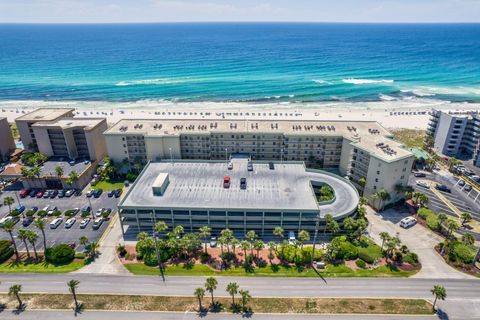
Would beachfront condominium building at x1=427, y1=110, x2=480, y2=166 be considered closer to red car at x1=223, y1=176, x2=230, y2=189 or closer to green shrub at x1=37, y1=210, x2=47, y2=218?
red car at x1=223, y1=176, x2=230, y2=189

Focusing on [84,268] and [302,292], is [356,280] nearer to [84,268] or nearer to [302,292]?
[302,292]

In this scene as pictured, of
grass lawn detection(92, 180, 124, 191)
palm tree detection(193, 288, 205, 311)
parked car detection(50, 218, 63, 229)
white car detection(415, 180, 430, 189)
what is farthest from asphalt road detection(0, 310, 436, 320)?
white car detection(415, 180, 430, 189)

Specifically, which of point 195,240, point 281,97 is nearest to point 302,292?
point 195,240

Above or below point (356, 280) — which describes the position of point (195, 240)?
above

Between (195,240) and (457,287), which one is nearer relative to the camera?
(457,287)

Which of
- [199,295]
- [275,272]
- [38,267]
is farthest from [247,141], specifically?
[38,267]

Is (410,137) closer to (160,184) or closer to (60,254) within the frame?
(160,184)
